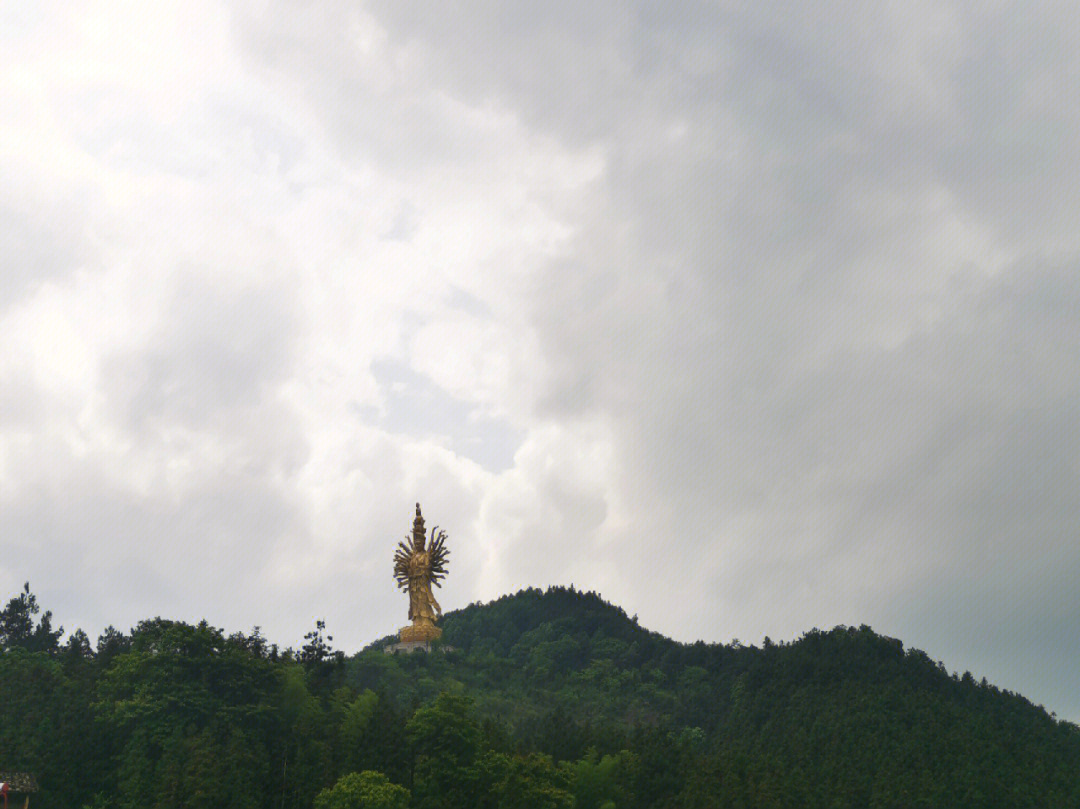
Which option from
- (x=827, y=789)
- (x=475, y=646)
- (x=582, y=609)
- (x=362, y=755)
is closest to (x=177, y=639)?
(x=362, y=755)

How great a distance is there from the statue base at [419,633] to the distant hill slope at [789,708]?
2.33 meters

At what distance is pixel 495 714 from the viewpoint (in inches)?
2781

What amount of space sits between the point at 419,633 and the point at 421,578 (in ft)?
13.4

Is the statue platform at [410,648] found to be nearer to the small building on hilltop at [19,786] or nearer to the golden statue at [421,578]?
the golden statue at [421,578]

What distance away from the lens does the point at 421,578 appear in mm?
89000

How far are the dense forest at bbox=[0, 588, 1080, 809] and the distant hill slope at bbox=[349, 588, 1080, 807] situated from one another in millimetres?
196

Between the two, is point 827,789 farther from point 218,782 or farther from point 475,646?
point 475,646

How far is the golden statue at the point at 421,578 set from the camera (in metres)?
88.5

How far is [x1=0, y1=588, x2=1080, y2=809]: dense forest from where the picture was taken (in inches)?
1875

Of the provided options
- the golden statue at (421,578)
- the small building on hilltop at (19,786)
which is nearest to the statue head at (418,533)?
the golden statue at (421,578)

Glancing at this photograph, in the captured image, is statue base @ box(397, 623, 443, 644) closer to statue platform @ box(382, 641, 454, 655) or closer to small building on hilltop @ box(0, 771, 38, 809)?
statue platform @ box(382, 641, 454, 655)

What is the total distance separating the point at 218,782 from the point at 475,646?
210ft

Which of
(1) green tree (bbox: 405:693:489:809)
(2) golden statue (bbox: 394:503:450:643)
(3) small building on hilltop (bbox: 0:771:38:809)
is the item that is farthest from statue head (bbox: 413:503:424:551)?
(3) small building on hilltop (bbox: 0:771:38:809)

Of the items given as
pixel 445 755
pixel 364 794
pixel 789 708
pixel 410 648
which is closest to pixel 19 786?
pixel 364 794
